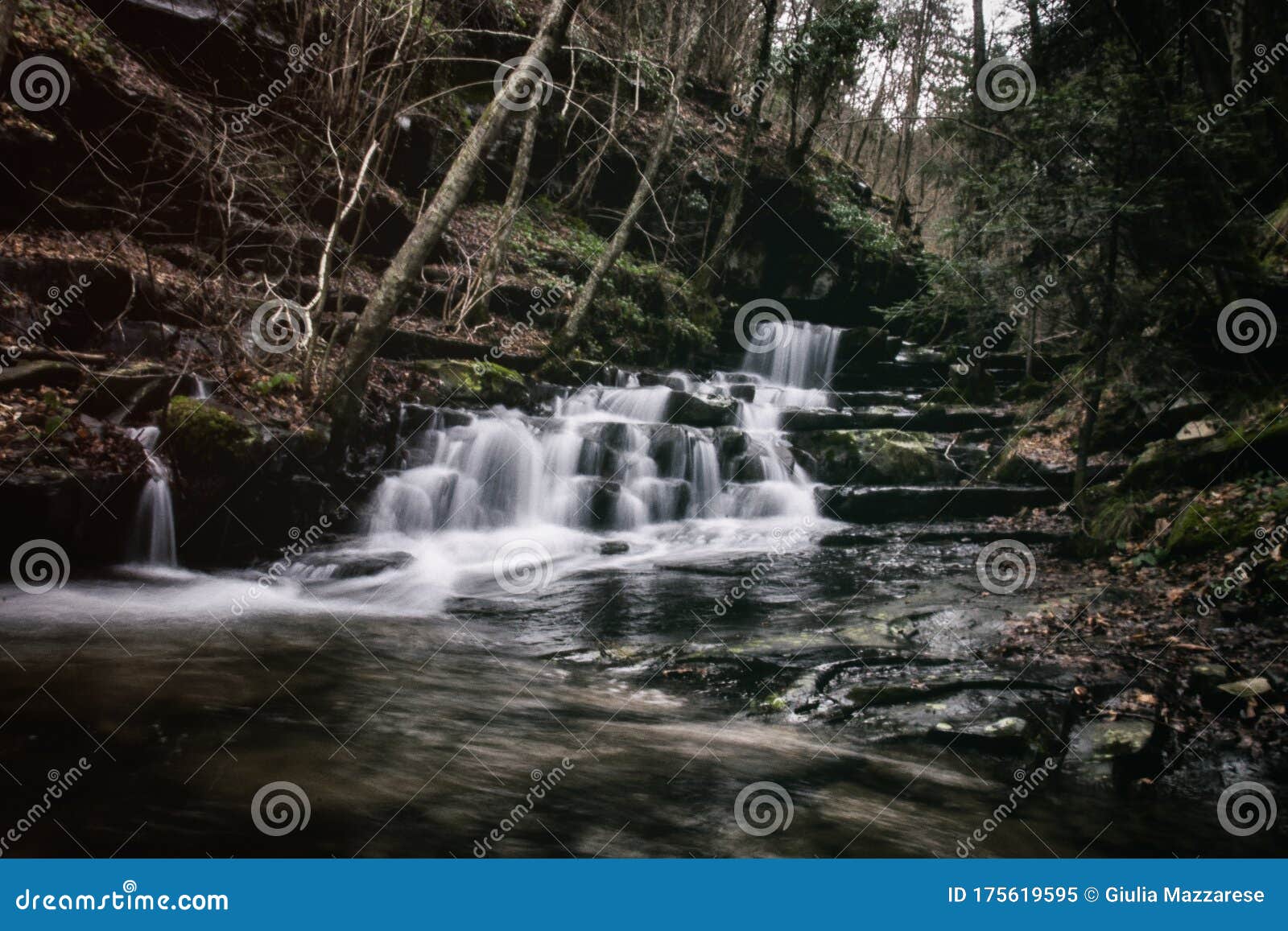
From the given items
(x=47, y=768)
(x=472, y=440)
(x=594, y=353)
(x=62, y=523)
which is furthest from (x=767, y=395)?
(x=47, y=768)

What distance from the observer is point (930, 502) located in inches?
409

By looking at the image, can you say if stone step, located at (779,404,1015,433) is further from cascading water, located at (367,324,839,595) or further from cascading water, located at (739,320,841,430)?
cascading water, located at (739,320,841,430)

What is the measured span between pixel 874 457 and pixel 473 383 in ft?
22.4

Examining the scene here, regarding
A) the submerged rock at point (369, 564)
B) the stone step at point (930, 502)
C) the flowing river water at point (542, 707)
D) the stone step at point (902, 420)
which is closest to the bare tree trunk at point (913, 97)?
the stone step at point (902, 420)

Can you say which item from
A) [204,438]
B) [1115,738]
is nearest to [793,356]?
[204,438]

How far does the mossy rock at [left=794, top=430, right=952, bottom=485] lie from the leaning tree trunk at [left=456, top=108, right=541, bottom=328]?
6.39 metres

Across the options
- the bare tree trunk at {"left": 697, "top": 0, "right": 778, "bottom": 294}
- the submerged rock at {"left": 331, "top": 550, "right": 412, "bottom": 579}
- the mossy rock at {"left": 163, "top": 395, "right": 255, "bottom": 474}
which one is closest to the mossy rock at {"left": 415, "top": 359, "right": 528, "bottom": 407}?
the submerged rock at {"left": 331, "top": 550, "right": 412, "bottom": 579}

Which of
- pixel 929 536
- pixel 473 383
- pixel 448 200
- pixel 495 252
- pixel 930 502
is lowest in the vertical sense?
pixel 929 536

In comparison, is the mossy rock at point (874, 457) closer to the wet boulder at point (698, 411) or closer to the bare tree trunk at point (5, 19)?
the wet boulder at point (698, 411)

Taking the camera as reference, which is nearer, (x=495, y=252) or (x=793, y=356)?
(x=495, y=252)

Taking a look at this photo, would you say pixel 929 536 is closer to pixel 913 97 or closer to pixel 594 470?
pixel 594 470

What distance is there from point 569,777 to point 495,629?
9.89 feet

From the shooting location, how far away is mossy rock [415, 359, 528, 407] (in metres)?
Result: 10.4

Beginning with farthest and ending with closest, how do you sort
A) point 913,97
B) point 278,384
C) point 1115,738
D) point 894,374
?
1. point 913,97
2. point 894,374
3. point 278,384
4. point 1115,738
